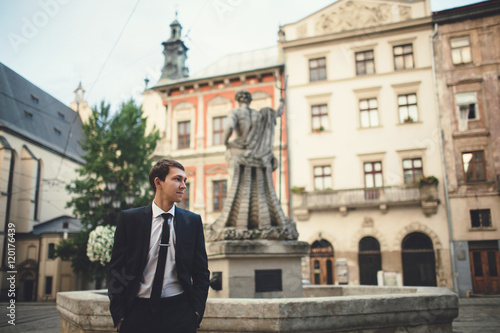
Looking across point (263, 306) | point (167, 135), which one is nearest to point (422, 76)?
point (167, 135)

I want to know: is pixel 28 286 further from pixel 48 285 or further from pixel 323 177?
pixel 323 177

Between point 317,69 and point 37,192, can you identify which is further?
point 37,192

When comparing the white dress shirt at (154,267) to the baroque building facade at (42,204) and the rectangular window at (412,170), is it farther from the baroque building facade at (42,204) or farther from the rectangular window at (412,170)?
the rectangular window at (412,170)

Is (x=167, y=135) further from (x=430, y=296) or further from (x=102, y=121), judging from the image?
(x=430, y=296)

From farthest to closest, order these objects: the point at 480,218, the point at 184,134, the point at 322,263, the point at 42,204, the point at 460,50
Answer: the point at 42,204 → the point at 184,134 → the point at 460,50 → the point at 322,263 → the point at 480,218

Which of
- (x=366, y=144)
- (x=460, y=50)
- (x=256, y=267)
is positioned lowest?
(x=256, y=267)

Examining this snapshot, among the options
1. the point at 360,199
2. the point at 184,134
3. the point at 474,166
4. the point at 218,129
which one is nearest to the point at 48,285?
the point at 184,134

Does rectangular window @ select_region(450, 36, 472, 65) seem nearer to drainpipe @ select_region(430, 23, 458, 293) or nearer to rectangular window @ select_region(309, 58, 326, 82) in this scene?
drainpipe @ select_region(430, 23, 458, 293)

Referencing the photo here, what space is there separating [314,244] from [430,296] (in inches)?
732

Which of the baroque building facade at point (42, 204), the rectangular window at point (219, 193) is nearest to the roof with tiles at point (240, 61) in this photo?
the rectangular window at point (219, 193)

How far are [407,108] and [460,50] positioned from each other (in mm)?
4260

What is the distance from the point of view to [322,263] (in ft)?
74.4

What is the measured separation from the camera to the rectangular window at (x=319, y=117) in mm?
24873

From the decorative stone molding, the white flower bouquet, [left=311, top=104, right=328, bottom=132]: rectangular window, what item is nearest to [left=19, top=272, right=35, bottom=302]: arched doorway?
the white flower bouquet
